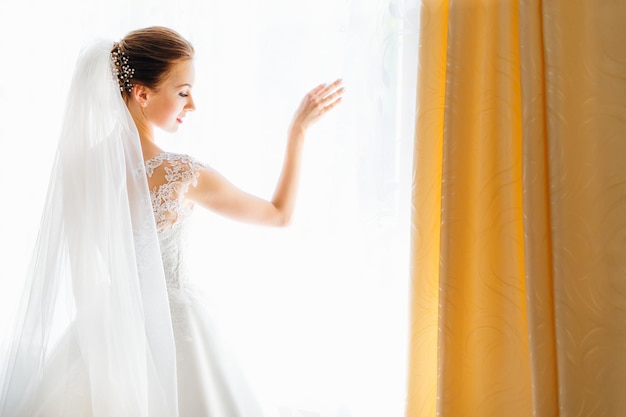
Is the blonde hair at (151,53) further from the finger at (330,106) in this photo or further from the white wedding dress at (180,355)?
the finger at (330,106)

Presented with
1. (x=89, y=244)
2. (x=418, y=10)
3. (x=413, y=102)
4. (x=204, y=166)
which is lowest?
(x=89, y=244)

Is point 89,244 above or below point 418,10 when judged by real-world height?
below

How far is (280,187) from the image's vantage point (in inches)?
72.9

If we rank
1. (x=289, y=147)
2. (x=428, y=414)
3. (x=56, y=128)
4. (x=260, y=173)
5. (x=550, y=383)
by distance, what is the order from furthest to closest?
(x=56, y=128) → (x=260, y=173) → (x=289, y=147) → (x=428, y=414) → (x=550, y=383)

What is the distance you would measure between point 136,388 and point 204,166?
640mm

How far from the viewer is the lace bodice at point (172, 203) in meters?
1.73

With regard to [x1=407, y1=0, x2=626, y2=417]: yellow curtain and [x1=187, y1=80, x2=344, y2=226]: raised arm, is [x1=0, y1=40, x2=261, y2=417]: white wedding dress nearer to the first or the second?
[x1=187, y1=80, x2=344, y2=226]: raised arm

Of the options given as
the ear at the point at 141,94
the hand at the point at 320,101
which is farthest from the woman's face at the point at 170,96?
the hand at the point at 320,101

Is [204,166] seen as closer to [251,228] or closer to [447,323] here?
[251,228]

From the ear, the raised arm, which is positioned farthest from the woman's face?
the raised arm

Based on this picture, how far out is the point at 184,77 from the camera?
186 cm

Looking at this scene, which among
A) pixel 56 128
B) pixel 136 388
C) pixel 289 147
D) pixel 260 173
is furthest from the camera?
pixel 56 128

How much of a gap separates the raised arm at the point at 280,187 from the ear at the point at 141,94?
30 centimetres

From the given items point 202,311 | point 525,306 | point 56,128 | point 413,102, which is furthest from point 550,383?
point 56,128
